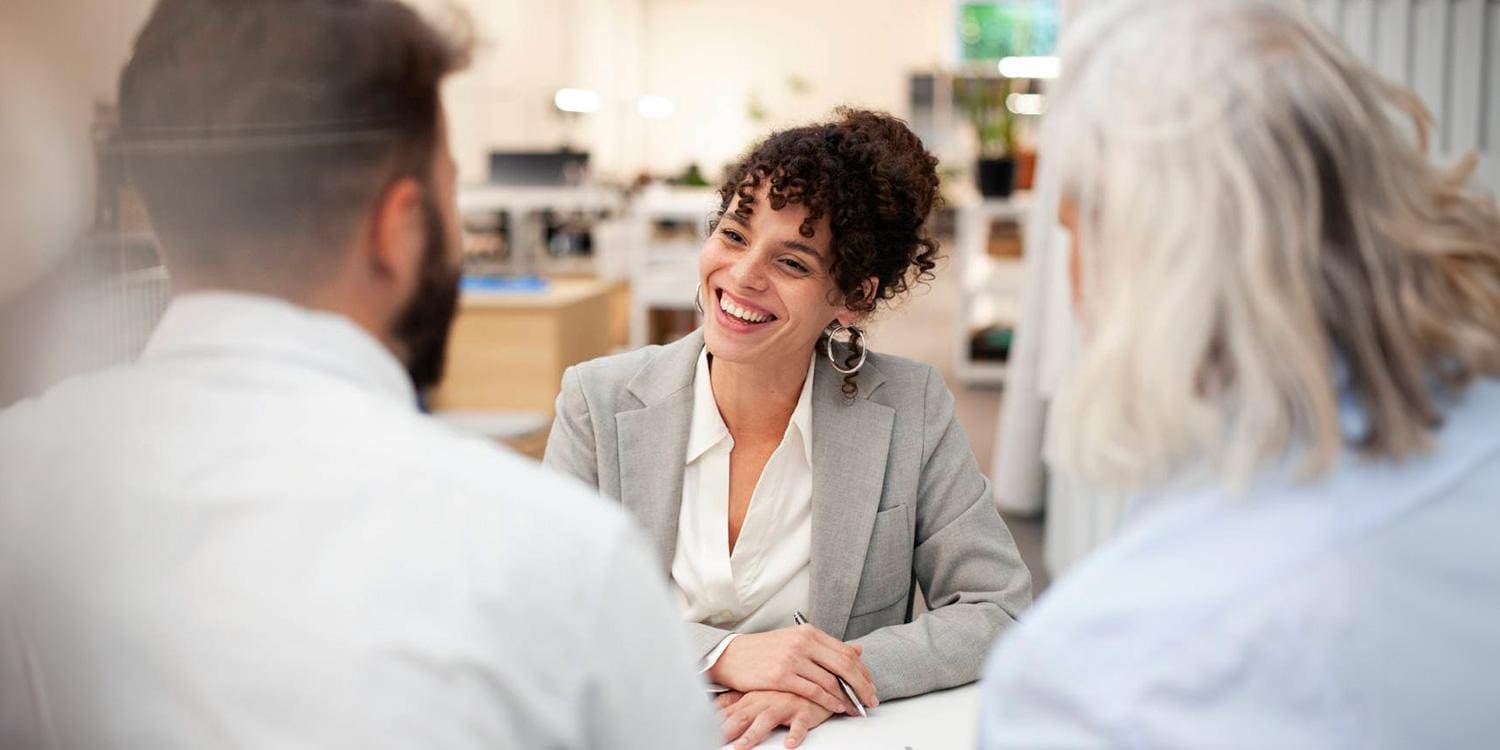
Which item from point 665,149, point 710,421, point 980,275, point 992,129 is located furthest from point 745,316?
point 665,149

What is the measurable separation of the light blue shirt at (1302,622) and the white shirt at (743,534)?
0.88 metres

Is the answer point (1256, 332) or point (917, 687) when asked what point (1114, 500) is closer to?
point (917, 687)

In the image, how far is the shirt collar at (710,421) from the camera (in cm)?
174

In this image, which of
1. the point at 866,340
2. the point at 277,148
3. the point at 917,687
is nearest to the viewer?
the point at 277,148

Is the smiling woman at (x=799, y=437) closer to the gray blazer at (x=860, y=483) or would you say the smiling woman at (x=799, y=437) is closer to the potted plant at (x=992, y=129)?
the gray blazer at (x=860, y=483)

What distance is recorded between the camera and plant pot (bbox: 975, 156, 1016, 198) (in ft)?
23.6

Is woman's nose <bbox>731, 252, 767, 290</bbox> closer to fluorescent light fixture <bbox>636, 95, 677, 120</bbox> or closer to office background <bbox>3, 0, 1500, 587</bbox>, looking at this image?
office background <bbox>3, 0, 1500, 587</bbox>

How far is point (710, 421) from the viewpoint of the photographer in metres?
1.75

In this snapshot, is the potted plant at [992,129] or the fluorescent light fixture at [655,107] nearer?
the potted plant at [992,129]

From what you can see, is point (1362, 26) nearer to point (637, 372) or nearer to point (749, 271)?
point (749, 271)

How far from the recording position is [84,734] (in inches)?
31.6

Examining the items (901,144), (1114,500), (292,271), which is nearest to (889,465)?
(901,144)

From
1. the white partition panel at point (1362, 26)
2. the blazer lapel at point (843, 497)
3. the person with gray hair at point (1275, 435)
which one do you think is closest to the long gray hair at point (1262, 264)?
the person with gray hair at point (1275, 435)

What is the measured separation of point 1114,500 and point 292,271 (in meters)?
2.94
